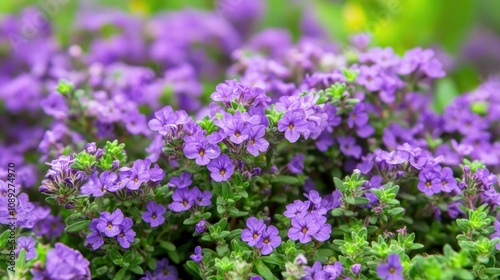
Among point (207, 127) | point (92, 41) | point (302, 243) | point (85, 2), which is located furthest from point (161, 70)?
point (302, 243)

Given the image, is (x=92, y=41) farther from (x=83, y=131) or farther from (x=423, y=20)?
(x=423, y=20)

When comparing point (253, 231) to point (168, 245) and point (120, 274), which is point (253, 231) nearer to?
point (168, 245)

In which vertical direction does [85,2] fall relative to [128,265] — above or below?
above

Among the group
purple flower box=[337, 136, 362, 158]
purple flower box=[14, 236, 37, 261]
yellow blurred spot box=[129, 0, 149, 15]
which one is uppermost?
purple flower box=[337, 136, 362, 158]

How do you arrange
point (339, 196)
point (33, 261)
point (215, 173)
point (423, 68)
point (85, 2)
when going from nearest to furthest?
point (33, 261), point (215, 173), point (339, 196), point (423, 68), point (85, 2)

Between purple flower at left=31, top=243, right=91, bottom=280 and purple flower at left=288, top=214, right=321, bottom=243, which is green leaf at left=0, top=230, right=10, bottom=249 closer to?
purple flower at left=31, top=243, right=91, bottom=280

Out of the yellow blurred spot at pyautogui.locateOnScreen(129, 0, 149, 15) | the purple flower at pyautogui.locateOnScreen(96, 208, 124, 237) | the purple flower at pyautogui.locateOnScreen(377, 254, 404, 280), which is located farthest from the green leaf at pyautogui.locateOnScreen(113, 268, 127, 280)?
the yellow blurred spot at pyautogui.locateOnScreen(129, 0, 149, 15)
